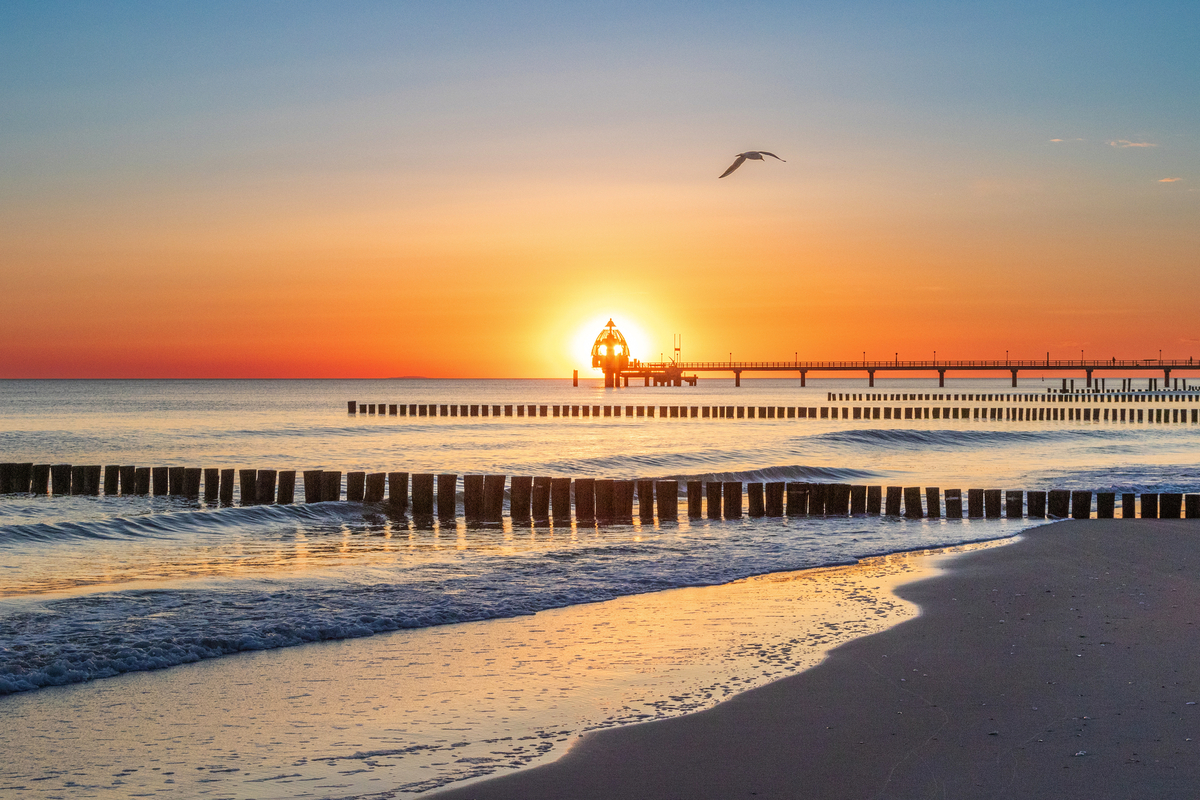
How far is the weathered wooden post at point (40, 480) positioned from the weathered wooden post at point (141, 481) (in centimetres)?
207

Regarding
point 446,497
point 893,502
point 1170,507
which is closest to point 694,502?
point 893,502

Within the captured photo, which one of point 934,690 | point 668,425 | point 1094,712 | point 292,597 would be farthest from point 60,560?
point 668,425

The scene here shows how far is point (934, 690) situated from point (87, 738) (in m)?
5.00

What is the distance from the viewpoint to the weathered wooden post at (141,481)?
21484 mm

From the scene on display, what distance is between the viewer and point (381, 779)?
4895 mm

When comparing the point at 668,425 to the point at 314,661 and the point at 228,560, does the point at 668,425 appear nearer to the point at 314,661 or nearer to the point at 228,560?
Answer: the point at 228,560

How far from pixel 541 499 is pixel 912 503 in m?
6.33

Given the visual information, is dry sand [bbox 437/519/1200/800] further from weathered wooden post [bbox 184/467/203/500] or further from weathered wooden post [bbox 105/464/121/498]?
weathered wooden post [bbox 105/464/121/498]

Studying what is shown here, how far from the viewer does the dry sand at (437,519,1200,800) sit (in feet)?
15.6

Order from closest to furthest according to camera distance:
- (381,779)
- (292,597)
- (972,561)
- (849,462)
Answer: (381,779)
(292,597)
(972,561)
(849,462)

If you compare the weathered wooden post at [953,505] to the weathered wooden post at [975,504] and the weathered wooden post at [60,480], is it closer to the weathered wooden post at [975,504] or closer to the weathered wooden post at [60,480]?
the weathered wooden post at [975,504]

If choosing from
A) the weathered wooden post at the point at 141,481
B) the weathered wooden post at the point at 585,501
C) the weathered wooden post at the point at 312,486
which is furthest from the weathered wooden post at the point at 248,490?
the weathered wooden post at the point at 585,501

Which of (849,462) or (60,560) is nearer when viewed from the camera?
(60,560)

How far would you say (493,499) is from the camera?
57.2 feet
